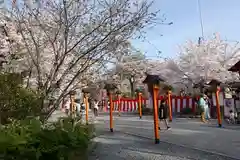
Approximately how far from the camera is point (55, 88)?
27.8 feet

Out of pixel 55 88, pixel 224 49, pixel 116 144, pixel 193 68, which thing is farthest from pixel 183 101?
pixel 55 88

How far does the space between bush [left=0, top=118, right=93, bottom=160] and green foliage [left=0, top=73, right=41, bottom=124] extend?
1822mm

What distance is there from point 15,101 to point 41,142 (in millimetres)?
3091

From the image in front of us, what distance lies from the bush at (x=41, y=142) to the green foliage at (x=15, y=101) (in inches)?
71.7

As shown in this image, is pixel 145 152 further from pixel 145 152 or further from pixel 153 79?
pixel 153 79

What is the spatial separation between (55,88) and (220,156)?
448cm

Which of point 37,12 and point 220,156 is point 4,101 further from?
point 220,156

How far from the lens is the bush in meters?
4.56

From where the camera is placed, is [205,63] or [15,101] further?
[205,63]

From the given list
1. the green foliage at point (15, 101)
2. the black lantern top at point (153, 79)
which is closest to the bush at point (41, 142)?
the green foliage at point (15, 101)

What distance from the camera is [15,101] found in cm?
799

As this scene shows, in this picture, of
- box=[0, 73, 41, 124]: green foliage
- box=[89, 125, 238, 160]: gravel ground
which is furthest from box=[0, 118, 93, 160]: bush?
box=[0, 73, 41, 124]: green foliage

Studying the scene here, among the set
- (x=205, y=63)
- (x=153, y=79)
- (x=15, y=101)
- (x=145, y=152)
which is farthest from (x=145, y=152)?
(x=205, y=63)

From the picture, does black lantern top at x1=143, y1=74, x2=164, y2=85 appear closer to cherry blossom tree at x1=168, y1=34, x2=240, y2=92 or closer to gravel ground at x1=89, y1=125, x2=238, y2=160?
gravel ground at x1=89, y1=125, x2=238, y2=160
